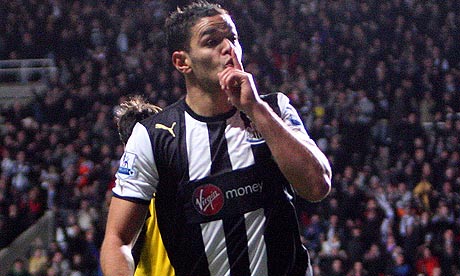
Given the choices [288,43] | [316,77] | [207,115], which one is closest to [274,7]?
[288,43]

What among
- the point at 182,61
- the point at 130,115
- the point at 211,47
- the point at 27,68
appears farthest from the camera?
the point at 27,68

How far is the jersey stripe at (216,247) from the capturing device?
3.39 metres

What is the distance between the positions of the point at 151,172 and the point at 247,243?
43 centimetres

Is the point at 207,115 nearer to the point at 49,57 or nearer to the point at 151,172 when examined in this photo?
the point at 151,172

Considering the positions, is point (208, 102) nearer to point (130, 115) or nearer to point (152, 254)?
point (152, 254)

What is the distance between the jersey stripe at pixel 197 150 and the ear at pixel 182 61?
0.18 m

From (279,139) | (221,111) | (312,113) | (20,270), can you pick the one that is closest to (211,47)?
(221,111)

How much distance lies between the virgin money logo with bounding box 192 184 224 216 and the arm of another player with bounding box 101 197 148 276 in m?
0.19

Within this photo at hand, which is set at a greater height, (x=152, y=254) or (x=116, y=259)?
(x=116, y=259)

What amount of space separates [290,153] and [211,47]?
1.71ft

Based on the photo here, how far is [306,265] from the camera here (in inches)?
137

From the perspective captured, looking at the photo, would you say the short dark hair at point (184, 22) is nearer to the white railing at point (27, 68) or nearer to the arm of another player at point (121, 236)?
the arm of another player at point (121, 236)

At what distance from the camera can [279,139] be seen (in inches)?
123

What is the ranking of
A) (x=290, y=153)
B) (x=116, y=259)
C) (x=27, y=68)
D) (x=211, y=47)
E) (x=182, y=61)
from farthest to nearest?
(x=27, y=68) < (x=182, y=61) < (x=211, y=47) < (x=116, y=259) < (x=290, y=153)
